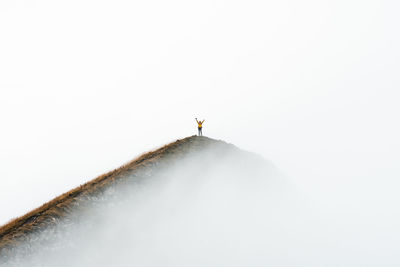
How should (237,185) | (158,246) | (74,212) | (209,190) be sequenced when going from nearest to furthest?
(74,212) → (158,246) → (209,190) → (237,185)

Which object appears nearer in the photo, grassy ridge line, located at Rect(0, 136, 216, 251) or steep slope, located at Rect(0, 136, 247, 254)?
grassy ridge line, located at Rect(0, 136, 216, 251)

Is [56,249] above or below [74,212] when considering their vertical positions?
below

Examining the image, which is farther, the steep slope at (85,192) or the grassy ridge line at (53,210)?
the steep slope at (85,192)

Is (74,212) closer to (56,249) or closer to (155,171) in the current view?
(56,249)

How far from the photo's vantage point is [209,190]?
44906 mm

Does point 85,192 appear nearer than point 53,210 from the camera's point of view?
No

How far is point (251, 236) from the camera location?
139 feet

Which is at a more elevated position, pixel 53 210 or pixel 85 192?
pixel 85 192

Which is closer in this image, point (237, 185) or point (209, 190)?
point (209, 190)

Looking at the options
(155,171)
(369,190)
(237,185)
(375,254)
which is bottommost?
(369,190)

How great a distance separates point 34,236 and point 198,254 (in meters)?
17.4

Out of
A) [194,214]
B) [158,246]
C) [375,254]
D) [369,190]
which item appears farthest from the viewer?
[369,190]

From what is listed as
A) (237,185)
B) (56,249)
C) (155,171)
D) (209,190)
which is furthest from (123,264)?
(237,185)

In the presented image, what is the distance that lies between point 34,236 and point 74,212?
4.48 m
